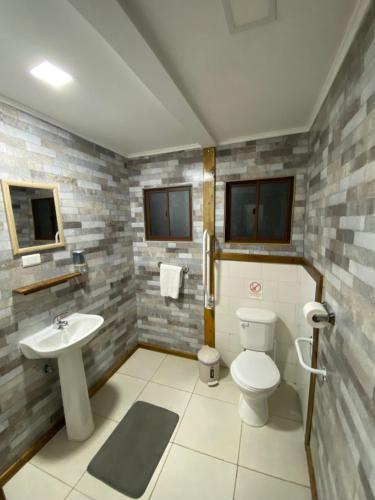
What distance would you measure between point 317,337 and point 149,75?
179cm

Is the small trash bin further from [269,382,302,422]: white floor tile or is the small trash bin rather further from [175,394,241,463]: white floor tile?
[269,382,302,422]: white floor tile

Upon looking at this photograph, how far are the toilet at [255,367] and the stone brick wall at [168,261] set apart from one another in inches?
23.3

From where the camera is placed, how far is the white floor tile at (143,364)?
2.21 m

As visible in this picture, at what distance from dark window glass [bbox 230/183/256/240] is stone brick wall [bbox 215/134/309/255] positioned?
11 centimetres

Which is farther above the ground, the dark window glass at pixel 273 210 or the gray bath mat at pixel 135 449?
the dark window glass at pixel 273 210

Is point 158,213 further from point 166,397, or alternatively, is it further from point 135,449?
point 135,449

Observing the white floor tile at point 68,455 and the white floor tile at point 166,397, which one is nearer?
the white floor tile at point 68,455

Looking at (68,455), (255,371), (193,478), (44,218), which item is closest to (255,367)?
(255,371)

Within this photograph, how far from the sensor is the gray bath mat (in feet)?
4.28

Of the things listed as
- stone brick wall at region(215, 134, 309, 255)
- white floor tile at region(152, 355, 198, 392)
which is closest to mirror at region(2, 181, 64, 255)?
stone brick wall at region(215, 134, 309, 255)

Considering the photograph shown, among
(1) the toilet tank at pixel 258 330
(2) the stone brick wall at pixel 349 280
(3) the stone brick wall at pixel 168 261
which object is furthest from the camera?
(3) the stone brick wall at pixel 168 261

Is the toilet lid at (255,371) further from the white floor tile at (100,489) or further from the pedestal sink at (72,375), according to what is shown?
the pedestal sink at (72,375)

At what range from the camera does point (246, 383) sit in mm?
1509

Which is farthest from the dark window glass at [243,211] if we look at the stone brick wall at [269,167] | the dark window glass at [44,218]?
the dark window glass at [44,218]
